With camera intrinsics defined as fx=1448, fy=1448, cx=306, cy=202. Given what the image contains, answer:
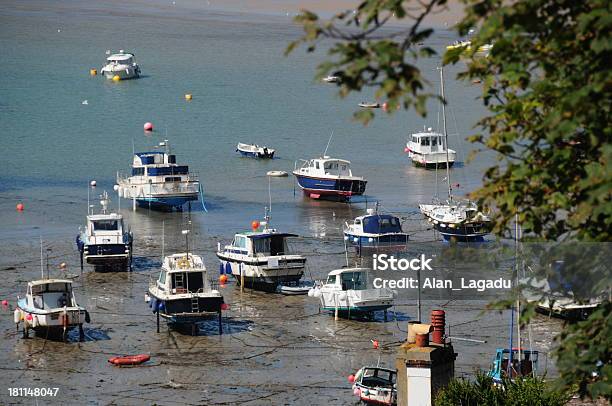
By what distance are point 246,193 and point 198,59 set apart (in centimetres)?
8302

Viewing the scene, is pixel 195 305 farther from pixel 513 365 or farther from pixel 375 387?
pixel 513 365

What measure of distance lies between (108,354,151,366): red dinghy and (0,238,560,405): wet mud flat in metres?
0.19

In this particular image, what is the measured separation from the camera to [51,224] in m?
54.0

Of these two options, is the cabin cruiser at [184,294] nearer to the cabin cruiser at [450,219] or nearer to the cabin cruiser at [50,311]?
the cabin cruiser at [50,311]

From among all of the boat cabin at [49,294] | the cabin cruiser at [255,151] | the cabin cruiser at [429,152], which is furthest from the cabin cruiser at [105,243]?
the cabin cruiser at [255,151]

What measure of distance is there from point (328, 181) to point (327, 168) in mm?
1937

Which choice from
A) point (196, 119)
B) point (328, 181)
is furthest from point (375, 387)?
point (196, 119)

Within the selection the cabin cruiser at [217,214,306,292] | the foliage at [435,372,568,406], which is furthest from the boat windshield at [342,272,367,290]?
the foliage at [435,372,568,406]

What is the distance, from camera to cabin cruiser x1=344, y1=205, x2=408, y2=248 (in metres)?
48.1

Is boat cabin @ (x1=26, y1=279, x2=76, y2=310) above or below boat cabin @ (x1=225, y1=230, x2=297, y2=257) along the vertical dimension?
below

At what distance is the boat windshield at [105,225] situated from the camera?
47.6 metres

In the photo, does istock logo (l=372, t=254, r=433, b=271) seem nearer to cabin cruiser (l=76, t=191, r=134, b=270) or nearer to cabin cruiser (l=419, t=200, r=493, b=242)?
cabin cruiser (l=419, t=200, r=493, b=242)

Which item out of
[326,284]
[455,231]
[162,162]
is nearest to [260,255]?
[326,284]

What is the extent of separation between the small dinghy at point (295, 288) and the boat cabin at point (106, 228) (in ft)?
21.7
